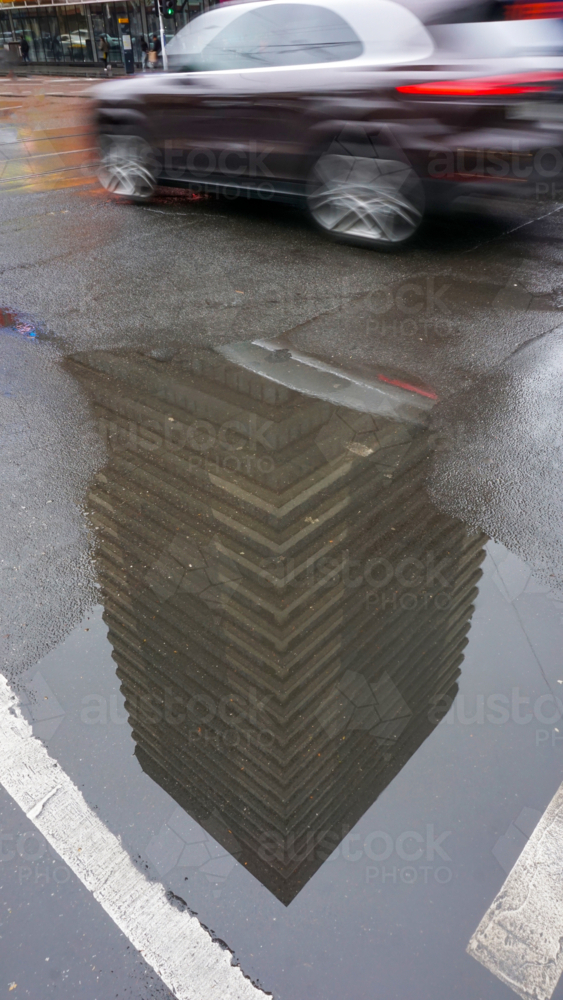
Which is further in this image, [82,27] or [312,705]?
[82,27]

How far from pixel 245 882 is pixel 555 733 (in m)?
1.12

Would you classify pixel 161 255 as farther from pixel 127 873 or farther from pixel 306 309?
pixel 127 873

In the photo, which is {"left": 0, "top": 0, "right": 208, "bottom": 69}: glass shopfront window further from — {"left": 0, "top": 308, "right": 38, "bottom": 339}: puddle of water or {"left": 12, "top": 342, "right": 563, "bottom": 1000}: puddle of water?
{"left": 12, "top": 342, "right": 563, "bottom": 1000}: puddle of water

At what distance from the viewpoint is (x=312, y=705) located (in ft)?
8.01

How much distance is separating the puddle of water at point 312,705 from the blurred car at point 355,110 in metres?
3.26

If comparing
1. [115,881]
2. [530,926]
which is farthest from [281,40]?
[530,926]

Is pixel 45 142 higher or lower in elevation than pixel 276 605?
higher

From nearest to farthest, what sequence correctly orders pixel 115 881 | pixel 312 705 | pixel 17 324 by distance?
pixel 115 881 → pixel 312 705 → pixel 17 324

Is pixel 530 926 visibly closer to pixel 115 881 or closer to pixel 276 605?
pixel 115 881

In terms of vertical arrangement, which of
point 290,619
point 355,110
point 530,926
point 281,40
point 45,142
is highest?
point 281,40

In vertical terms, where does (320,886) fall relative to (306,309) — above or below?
below

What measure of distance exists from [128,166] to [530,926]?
28.1ft

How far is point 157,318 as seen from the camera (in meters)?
5.27

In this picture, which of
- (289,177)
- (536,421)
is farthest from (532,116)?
(536,421)
